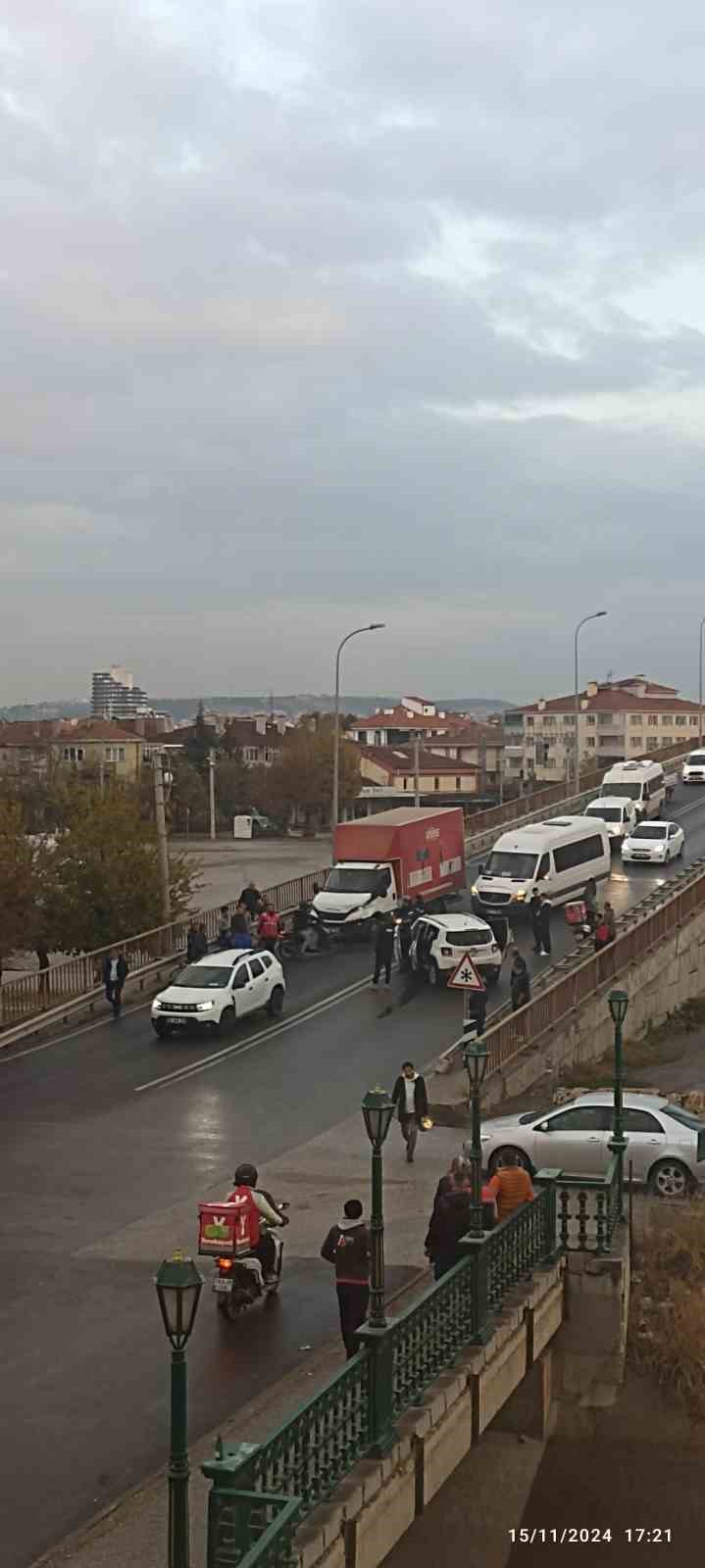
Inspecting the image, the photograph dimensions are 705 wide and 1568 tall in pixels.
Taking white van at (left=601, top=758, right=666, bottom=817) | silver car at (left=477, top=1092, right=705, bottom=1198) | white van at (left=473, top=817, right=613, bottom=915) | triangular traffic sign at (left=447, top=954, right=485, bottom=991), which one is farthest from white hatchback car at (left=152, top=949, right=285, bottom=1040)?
white van at (left=601, top=758, right=666, bottom=817)

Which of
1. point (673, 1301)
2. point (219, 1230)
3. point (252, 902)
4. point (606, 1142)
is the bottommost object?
point (673, 1301)

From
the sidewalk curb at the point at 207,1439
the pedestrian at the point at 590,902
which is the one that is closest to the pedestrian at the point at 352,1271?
the sidewalk curb at the point at 207,1439

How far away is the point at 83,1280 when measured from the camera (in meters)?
15.1

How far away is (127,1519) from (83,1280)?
16.2ft

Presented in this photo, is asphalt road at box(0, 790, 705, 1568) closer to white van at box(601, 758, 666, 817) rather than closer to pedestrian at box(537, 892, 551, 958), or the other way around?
pedestrian at box(537, 892, 551, 958)

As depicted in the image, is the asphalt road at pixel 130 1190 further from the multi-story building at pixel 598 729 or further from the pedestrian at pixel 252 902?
the multi-story building at pixel 598 729

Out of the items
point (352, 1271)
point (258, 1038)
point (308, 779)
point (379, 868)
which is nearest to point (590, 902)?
point (379, 868)

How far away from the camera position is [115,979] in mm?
30125

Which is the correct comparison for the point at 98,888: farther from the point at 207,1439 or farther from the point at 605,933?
the point at 207,1439

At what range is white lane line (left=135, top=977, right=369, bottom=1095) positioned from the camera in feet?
81.4

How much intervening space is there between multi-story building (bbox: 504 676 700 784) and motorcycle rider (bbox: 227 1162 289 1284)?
119365mm

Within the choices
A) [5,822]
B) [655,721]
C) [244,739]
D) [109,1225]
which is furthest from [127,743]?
[109,1225]

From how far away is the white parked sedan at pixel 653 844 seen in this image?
153 ft

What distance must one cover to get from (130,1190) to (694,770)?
176ft
